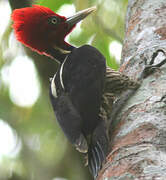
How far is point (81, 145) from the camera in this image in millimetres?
2662

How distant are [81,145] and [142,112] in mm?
473

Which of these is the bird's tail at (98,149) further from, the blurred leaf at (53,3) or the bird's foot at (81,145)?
the blurred leaf at (53,3)

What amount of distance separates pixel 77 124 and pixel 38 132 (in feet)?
8.77

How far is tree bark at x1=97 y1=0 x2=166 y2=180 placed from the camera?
2.06m

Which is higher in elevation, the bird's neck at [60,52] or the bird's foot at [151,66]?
the bird's foot at [151,66]

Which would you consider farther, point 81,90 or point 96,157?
point 81,90

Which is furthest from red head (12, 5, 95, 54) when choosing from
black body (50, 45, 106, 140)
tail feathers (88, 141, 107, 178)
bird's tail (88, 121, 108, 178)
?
tail feathers (88, 141, 107, 178)

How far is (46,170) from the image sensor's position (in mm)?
4629

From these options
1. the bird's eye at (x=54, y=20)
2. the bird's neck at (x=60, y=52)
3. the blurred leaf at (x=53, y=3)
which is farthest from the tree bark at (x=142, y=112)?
the blurred leaf at (x=53, y=3)

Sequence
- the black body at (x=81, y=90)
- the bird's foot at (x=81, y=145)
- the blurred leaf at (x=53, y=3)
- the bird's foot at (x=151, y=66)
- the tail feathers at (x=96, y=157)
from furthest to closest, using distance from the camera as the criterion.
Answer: the blurred leaf at (x=53, y=3), the bird's foot at (x=151, y=66), the black body at (x=81, y=90), the bird's foot at (x=81, y=145), the tail feathers at (x=96, y=157)

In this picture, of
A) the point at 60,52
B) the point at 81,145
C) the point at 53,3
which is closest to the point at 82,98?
the point at 81,145

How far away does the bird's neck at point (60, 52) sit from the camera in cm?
379

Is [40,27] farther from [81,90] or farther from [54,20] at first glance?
[81,90]

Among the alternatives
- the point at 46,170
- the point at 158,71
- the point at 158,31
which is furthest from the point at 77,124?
the point at 46,170
